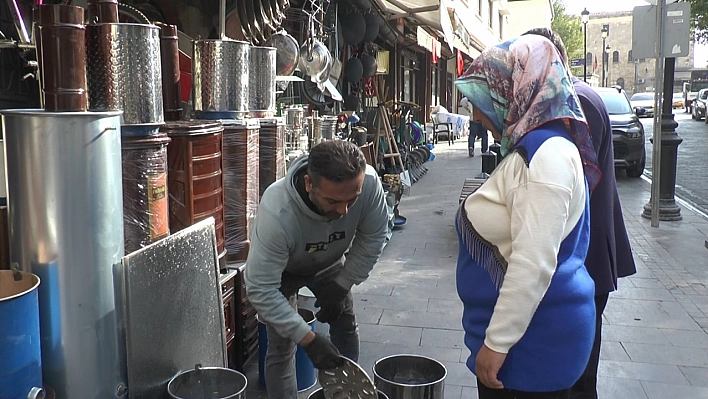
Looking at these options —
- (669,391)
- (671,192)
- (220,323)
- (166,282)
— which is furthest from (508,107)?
(671,192)

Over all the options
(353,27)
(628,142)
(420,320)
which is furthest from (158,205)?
(628,142)

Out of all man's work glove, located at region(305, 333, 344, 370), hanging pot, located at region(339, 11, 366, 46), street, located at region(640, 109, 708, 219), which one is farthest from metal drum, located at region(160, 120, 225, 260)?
street, located at region(640, 109, 708, 219)

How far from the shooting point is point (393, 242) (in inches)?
281

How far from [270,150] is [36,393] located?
240cm

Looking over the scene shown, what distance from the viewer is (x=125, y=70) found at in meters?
2.77

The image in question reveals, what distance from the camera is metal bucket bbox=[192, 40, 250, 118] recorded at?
3660 mm

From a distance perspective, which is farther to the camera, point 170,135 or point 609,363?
point 609,363

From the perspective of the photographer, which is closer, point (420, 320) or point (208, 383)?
point (208, 383)

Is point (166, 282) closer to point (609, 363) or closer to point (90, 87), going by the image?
point (90, 87)

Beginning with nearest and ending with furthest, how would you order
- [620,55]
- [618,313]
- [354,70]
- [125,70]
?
1. [125,70]
2. [618,313]
3. [354,70]
4. [620,55]

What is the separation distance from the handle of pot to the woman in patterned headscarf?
1.52m

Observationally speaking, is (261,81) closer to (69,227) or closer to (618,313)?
(69,227)

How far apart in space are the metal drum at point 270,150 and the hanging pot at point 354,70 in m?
5.55

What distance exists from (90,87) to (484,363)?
1.96 metres
